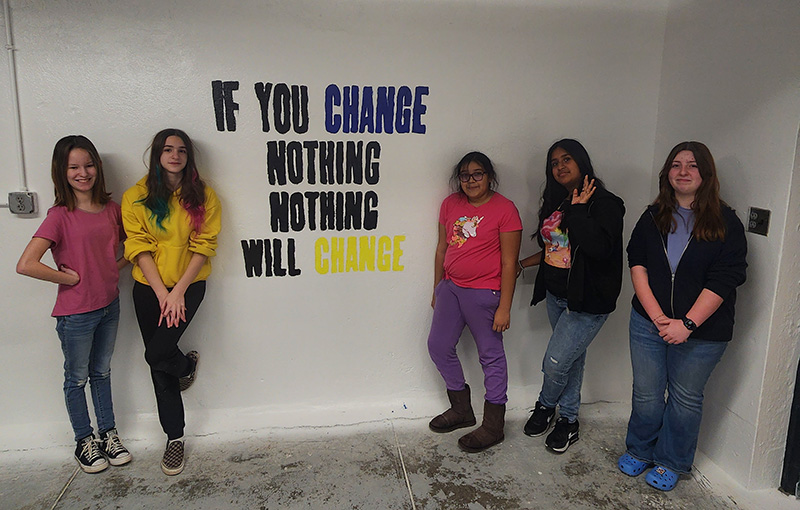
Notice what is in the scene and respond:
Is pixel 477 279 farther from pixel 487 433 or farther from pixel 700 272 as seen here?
pixel 700 272

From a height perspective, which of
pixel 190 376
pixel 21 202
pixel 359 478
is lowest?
pixel 359 478

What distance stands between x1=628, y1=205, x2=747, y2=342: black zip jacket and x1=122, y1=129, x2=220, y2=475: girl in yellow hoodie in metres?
2.02

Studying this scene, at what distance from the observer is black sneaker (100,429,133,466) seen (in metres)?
2.66

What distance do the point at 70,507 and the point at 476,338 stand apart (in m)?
2.02

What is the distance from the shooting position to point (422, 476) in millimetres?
2604

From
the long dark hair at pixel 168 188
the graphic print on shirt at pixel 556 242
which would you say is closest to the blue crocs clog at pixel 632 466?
the graphic print on shirt at pixel 556 242

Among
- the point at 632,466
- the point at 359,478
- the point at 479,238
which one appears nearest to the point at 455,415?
the point at 359,478

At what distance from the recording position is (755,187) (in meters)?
2.37

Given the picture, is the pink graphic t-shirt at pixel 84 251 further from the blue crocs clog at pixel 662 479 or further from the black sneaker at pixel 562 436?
the blue crocs clog at pixel 662 479

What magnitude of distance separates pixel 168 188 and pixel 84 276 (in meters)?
0.55

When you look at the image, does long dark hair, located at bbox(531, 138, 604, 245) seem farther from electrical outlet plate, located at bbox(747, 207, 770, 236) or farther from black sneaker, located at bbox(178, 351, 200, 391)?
black sneaker, located at bbox(178, 351, 200, 391)

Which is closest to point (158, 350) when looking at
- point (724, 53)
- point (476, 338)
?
point (476, 338)

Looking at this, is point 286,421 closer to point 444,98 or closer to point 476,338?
point 476,338

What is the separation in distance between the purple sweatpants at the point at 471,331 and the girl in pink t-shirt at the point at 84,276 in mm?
1604
